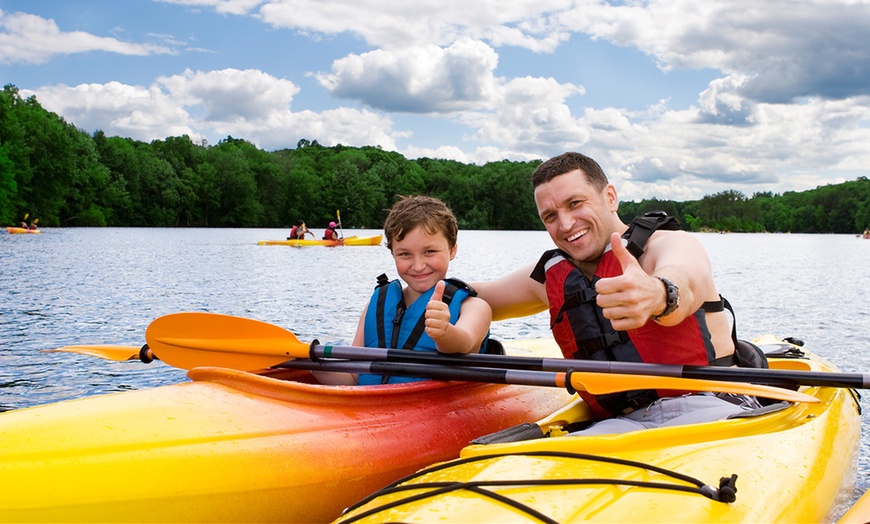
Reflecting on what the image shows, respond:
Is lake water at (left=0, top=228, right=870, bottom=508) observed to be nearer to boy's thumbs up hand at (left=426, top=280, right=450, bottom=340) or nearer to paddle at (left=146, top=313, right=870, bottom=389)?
paddle at (left=146, top=313, right=870, bottom=389)

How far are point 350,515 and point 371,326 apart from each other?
170 centimetres

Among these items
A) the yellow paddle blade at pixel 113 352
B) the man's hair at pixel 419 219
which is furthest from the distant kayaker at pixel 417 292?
the yellow paddle blade at pixel 113 352

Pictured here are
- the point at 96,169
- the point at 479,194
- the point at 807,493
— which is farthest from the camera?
the point at 479,194

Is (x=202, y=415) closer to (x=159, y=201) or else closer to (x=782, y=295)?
(x=782, y=295)

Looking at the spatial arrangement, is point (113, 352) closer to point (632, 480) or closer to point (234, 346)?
point (234, 346)

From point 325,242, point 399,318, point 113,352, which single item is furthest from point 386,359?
point 325,242

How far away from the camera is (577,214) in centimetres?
318

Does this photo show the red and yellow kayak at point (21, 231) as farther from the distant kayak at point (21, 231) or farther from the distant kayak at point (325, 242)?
the distant kayak at point (325, 242)

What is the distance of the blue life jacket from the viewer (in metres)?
3.66

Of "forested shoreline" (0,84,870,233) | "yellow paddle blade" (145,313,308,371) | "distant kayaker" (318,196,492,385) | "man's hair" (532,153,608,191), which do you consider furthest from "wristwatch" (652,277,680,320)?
"forested shoreline" (0,84,870,233)

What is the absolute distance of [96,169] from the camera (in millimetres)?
54625

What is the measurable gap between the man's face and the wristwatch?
2.14 feet

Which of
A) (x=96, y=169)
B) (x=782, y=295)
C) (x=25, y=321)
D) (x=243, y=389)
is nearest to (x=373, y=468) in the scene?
(x=243, y=389)

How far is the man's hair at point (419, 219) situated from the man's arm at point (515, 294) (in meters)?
0.35
